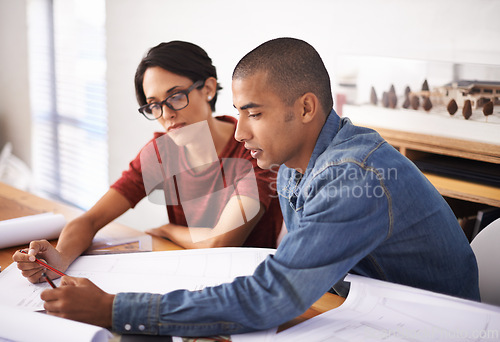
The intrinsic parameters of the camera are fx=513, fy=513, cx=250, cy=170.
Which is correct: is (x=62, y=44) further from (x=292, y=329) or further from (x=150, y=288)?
(x=292, y=329)

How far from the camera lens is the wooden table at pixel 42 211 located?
103 cm

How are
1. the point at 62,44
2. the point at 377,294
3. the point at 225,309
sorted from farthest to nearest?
the point at 62,44, the point at 377,294, the point at 225,309

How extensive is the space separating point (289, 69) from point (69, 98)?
3214mm

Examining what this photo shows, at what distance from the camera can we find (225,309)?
83cm

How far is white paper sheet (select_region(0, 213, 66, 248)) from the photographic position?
53.1 inches

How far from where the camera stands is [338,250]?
34.0 inches

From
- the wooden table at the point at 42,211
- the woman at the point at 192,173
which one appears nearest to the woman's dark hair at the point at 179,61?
the woman at the point at 192,173

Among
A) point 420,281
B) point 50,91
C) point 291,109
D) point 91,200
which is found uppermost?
point 291,109

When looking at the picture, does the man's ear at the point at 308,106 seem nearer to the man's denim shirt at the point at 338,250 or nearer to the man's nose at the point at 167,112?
the man's denim shirt at the point at 338,250

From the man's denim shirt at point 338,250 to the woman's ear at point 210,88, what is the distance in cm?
68

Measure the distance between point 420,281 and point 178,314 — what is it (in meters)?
0.52

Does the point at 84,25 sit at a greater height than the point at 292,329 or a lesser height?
greater

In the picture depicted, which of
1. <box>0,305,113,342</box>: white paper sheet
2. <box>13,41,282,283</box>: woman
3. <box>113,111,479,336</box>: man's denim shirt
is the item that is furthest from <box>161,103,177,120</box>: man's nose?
<box>0,305,113,342</box>: white paper sheet

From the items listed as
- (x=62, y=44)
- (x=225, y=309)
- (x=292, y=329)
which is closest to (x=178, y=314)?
(x=225, y=309)
